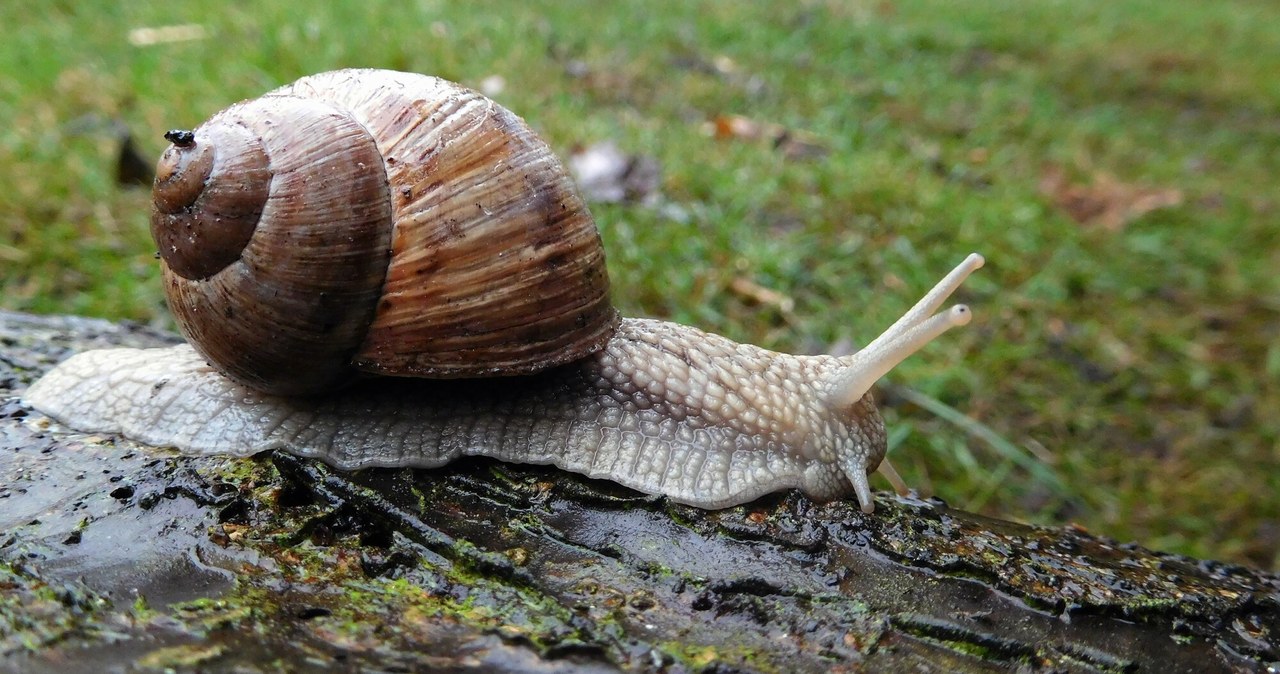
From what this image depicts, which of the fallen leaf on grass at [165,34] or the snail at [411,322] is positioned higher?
the fallen leaf on grass at [165,34]

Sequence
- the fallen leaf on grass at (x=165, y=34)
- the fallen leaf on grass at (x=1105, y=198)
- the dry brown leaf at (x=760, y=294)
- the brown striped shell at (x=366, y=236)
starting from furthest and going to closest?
the fallen leaf on grass at (x=165, y=34)
the fallen leaf on grass at (x=1105, y=198)
the dry brown leaf at (x=760, y=294)
the brown striped shell at (x=366, y=236)

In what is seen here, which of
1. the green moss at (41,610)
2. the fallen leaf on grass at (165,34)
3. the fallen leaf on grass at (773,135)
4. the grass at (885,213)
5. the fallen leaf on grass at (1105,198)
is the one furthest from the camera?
the fallen leaf on grass at (165,34)

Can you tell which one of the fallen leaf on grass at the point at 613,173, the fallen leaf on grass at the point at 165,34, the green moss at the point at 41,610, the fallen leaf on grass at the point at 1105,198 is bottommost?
the fallen leaf on grass at the point at 1105,198

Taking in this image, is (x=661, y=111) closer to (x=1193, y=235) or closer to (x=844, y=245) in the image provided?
(x=844, y=245)

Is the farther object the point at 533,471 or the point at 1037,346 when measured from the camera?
the point at 1037,346

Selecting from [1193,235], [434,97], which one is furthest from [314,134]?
[1193,235]

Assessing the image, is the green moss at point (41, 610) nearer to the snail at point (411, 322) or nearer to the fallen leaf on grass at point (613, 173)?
the snail at point (411, 322)

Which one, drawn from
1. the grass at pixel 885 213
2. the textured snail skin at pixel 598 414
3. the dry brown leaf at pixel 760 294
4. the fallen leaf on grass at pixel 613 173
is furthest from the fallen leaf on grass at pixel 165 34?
the textured snail skin at pixel 598 414

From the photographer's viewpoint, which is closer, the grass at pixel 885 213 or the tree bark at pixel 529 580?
the tree bark at pixel 529 580
